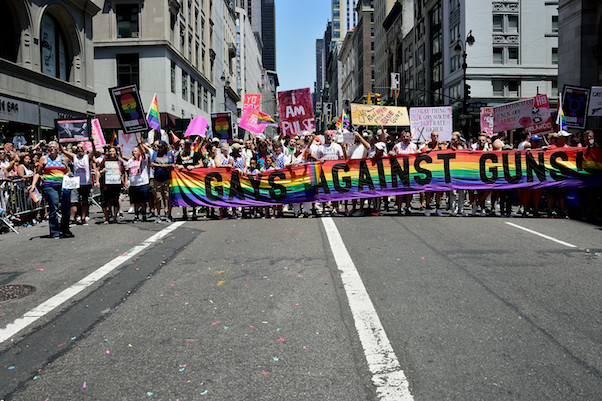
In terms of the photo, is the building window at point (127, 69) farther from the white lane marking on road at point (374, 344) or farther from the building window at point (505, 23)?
the white lane marking on road at point (374, 344)

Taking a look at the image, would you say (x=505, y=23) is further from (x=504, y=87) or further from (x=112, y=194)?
(x=112, y=194)

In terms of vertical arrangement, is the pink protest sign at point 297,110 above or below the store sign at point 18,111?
below

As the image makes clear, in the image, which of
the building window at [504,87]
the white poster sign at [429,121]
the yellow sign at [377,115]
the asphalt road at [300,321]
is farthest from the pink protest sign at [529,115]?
the building window at [504,87]

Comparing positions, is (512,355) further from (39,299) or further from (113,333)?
(39,299)

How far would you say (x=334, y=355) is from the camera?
3.95 m

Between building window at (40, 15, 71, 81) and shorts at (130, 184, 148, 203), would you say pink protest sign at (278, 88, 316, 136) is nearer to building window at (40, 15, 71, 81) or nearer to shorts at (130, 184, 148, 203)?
shorts at (130, 184, 148, 203)

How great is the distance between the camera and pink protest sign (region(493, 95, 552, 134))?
1802 centimetres

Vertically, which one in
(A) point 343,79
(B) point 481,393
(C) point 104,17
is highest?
(A) point 343,79

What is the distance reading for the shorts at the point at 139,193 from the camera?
12.6 meters

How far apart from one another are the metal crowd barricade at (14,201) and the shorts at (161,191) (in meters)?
3.15

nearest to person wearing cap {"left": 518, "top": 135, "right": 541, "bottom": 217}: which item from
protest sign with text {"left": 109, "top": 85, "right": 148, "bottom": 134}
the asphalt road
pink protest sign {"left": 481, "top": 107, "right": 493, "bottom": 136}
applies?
the asphalt road

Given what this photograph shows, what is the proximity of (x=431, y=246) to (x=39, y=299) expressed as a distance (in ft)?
Result: 18.3

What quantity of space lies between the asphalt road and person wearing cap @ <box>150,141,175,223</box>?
4271mm

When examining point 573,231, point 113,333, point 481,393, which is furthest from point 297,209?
point 481,393
